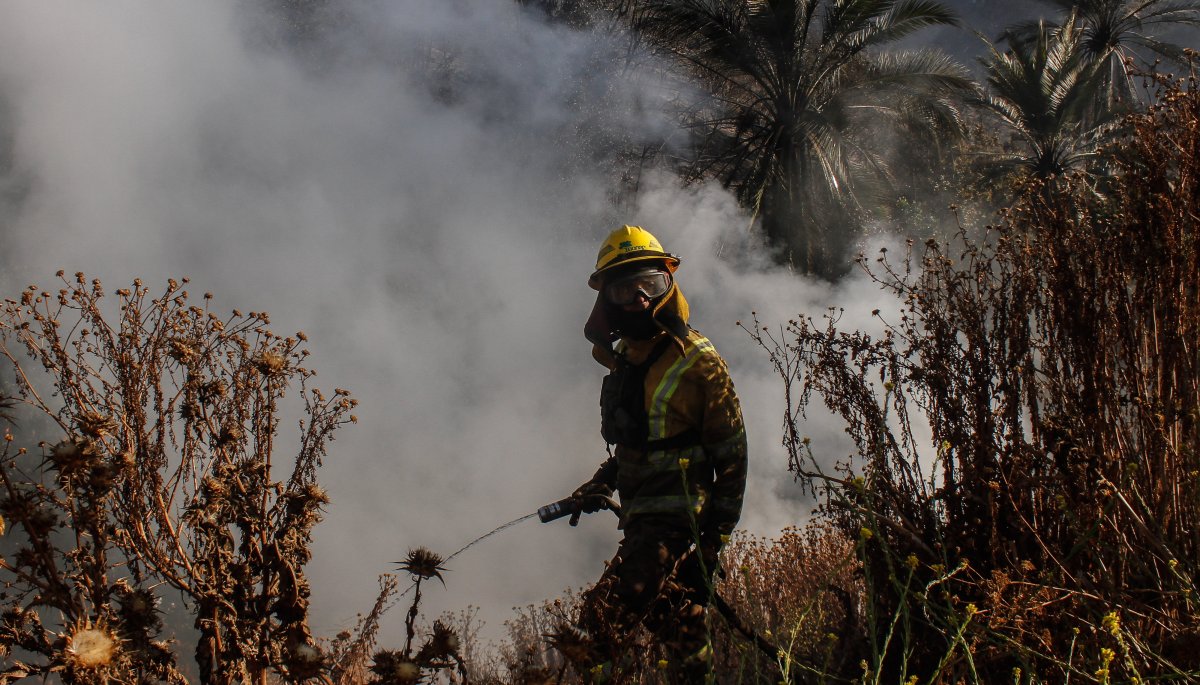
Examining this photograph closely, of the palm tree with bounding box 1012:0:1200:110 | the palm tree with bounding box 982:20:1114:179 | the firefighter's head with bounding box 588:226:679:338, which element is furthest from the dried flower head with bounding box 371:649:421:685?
the palm tree with bounding box 1012:0:1200:110

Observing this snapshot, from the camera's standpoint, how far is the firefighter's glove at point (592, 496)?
379 centimetres

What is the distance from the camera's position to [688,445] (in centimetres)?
364

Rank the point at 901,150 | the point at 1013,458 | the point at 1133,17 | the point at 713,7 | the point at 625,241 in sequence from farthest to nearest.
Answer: the point at 1133,17
the point at 901,150
the point at 713,7
the point at 625,241
the point at 1013,458

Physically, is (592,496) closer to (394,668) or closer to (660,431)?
(660,431)

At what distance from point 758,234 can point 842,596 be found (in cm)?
1211

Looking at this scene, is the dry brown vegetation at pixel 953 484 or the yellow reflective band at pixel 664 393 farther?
the yellow reflective band at pixel 664 393

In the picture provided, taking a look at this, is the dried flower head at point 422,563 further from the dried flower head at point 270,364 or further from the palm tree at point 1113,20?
the palm tree at point 1113,20

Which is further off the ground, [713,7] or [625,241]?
[713,7]

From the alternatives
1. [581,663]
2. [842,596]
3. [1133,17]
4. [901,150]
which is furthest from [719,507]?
[1133,17]

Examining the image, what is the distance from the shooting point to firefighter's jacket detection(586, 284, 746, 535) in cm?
354

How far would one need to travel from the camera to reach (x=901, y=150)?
650 inches

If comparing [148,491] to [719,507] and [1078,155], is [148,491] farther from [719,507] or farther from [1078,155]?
[1078,155]

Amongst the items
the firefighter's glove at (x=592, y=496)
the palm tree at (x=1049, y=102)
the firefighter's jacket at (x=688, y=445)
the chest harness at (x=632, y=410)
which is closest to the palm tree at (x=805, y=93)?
the palm tree at (x=1049, y=102)

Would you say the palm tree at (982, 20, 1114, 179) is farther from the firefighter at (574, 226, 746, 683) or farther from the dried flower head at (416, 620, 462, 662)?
the dried flower head at (416, 620, 462, 662)
